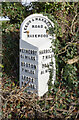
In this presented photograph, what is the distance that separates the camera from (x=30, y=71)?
2.28 m

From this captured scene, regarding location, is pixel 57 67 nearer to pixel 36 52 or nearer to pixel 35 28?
pixel 36 52

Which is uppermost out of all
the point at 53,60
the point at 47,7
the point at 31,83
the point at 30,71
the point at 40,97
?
the point at 47,7

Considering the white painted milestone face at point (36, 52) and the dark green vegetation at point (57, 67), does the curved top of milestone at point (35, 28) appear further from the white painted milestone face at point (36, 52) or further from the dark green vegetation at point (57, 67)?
the dark green vegetation at point (57, 67)

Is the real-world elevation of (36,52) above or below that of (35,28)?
below

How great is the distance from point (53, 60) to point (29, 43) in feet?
1.72

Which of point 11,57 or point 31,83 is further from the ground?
point 11,57

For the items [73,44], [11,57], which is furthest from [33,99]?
[11,57]

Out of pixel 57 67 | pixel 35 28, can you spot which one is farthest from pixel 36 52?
pixel 57 67

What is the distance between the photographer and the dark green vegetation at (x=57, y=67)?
6.72 ft

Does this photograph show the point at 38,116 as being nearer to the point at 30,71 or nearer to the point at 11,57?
the point at 30,71

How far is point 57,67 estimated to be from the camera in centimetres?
257

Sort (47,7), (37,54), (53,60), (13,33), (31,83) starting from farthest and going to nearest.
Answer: (13,33) < (47,7) < (53,60) < (31,83) < (37,54)

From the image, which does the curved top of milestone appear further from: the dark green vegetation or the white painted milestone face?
the dark green vegetation

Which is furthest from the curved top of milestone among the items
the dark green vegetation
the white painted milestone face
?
the dark green vegetation
